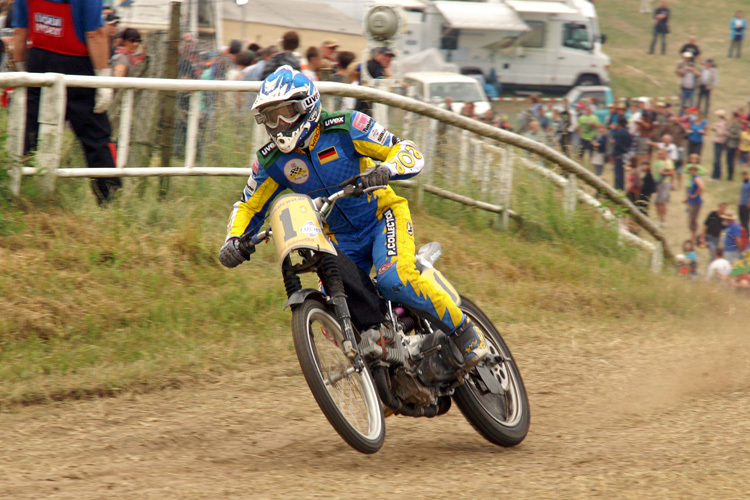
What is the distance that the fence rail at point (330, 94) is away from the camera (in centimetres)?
677

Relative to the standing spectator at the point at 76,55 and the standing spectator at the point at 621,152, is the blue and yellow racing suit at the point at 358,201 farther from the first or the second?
the standing spectator at the point at 621,152

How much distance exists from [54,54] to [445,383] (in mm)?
4519

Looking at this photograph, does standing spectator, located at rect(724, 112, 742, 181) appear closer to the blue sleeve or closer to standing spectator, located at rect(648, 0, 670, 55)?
standing spectator, located at rect(648, 0, 670, 55)

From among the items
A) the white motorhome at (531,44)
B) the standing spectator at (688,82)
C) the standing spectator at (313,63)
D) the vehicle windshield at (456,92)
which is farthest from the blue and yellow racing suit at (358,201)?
the standing spectator at (688,82)

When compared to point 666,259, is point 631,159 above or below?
above

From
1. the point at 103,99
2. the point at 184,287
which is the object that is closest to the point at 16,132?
the point at 103,99

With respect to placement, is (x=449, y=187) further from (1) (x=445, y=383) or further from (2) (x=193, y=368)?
(1) (x=445, y=383)

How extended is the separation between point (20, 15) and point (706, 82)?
21.6m

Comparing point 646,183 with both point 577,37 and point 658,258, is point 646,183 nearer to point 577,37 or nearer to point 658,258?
point 658,258

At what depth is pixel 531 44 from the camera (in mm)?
25797

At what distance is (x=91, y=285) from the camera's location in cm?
641

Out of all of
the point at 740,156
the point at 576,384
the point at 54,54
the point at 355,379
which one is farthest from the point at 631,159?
the point at 355,379

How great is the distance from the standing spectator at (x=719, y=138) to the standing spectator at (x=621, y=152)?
444 centimetres

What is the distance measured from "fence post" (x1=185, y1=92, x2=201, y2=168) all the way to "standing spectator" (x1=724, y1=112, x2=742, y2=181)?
1622cm
